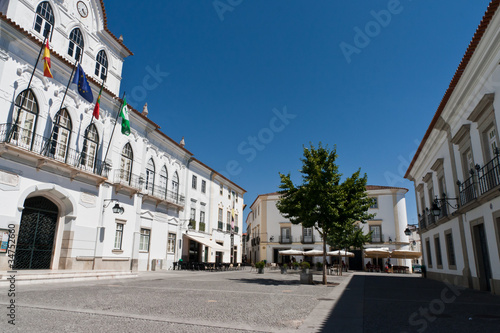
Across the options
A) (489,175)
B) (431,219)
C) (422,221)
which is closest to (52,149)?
(489,175)

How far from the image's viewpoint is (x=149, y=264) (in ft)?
76.9

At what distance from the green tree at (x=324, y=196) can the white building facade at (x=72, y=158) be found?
9.60 metres

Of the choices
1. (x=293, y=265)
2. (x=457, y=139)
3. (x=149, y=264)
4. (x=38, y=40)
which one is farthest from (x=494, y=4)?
(x=293, y=265)

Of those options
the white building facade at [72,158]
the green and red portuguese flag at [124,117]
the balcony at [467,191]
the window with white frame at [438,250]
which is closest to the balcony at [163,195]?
the white building facade at [72,158]

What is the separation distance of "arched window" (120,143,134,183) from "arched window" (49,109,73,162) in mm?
4699

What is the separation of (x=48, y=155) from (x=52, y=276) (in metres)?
5.54

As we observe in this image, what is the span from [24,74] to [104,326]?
1323 cm

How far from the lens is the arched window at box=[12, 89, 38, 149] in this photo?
13.7m

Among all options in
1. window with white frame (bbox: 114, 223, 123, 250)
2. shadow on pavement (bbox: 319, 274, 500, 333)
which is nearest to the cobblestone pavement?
shadow on pavement (bbox: 319, 274, 500, 333)

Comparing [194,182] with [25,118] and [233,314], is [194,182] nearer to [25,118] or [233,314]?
[25,118]

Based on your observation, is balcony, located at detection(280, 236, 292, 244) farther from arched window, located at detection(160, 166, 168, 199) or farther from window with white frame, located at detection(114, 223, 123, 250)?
window with white frame, located at detection(114, 223, 123, 250)

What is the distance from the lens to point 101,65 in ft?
64.7

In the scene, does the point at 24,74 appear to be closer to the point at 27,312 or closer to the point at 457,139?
the point at 27,312

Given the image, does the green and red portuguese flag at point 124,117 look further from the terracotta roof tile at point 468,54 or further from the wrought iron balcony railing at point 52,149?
the terracotta roof tile at point 468,54
